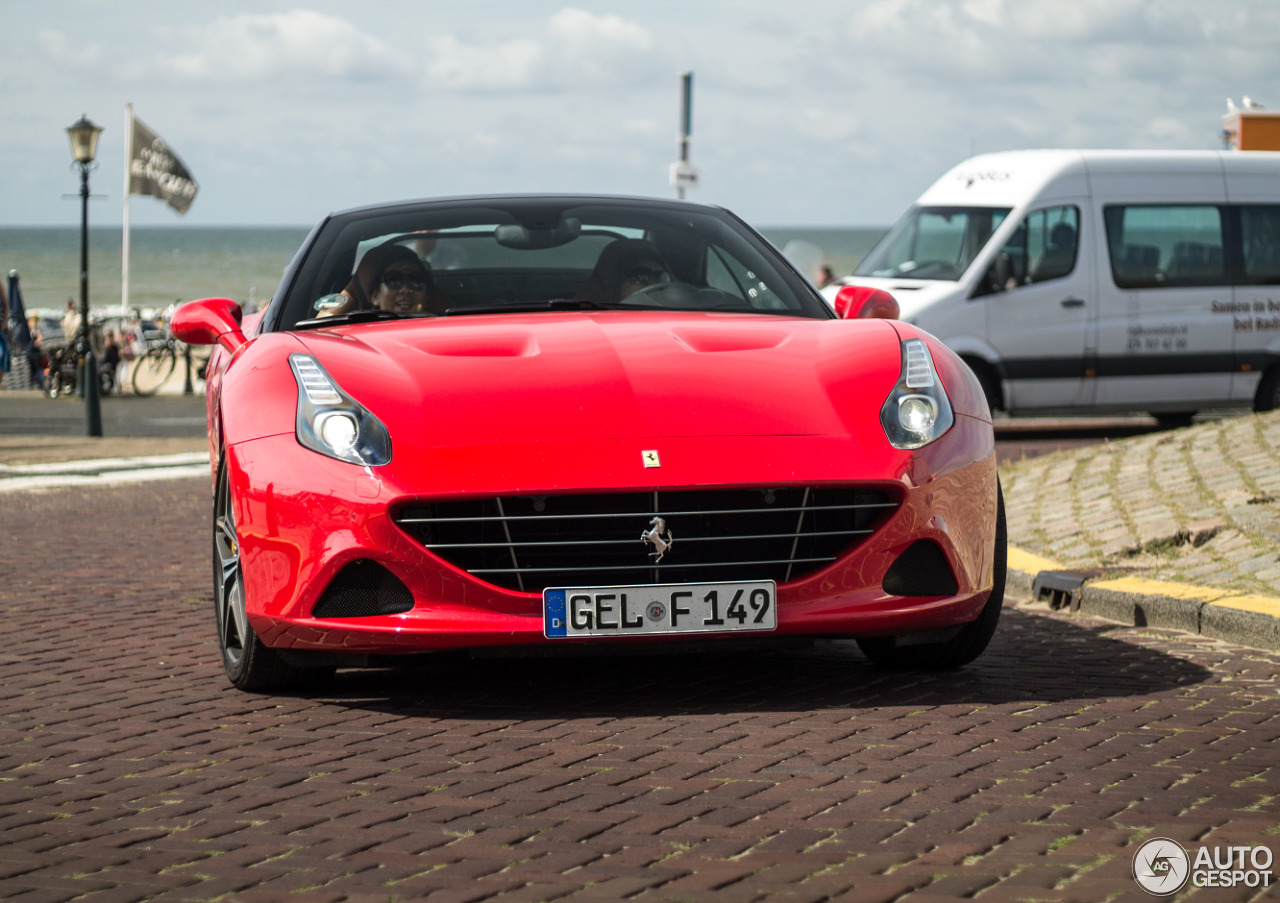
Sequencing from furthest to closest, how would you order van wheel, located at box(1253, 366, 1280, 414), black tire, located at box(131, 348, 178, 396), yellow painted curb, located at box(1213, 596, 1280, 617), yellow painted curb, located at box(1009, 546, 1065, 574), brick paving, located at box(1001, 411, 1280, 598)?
1. black tire, located at box(131, 348, 178, 396)
2. van wheel, located at box(1253, 366, 1280, 414)
3. yellow painted curb, located at box(1009, 546, 1065, 574)
4. brick paving, located at box(1001, 411, 1280, 598)
5. yellow painted curb, located at box(1213, 596, 1280, 617)

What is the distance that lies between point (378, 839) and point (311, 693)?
5.46ft

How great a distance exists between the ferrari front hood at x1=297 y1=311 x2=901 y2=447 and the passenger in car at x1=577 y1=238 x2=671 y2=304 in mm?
572

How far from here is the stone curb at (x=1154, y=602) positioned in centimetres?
612

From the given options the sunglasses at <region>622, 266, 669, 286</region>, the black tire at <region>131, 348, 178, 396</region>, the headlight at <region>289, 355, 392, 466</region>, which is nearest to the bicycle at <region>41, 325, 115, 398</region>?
the black tire at <region>131, 348, 178, 396</region>

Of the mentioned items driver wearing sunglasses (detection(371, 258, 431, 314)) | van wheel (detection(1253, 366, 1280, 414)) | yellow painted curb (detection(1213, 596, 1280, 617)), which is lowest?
yellow painted curb (detection(1213, 596, 1280, 617))

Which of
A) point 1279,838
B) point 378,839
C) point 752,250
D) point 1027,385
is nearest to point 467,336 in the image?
point 752,250

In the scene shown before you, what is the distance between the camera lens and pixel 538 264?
6.41m

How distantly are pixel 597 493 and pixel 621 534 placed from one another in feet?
0.41

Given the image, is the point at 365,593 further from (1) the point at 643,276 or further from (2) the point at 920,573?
(1) the point at 643,276

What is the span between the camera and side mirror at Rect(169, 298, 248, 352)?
5754mm

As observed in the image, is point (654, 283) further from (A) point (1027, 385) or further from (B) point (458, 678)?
(A) point (1027, 385)

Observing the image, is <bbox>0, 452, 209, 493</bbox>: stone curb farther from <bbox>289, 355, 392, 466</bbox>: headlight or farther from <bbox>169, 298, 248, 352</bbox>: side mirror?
<bbox>289, 355, 392, 466</bbox>: headlight

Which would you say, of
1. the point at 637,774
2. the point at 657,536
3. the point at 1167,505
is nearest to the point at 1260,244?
the point at 1167,505

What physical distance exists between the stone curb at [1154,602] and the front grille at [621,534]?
2.11 m
